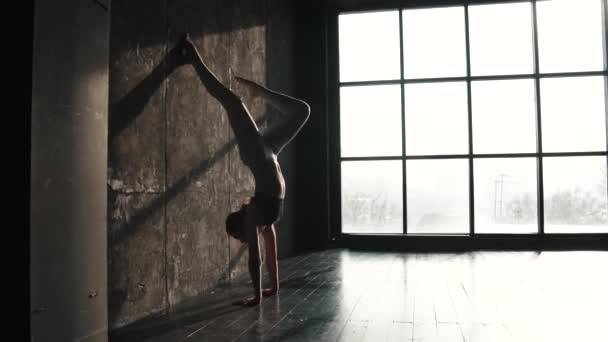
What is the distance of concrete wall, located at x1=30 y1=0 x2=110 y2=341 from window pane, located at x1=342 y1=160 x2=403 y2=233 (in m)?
5.14

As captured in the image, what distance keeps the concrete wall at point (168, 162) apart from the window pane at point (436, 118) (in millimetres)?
3189

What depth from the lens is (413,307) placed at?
10.3 ft

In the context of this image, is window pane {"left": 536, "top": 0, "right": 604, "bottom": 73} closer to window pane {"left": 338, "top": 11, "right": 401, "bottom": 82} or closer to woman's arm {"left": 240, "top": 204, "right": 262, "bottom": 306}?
window pane {"left": 338, "top": 11, "right": 401, "bottom": 82}

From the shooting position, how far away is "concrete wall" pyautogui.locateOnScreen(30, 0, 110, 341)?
191 cm

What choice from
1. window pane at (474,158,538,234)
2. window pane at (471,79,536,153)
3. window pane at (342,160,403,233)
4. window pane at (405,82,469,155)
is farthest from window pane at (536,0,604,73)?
window pane at (342,160,403,233)

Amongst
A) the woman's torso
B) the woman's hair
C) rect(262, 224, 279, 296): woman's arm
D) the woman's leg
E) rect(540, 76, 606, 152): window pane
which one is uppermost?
rect(540, 76, 606, 152): window pane

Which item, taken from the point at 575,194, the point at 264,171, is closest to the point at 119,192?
the point at 264,171

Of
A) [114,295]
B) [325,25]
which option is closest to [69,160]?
[114,295]

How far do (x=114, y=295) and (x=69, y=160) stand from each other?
0.93 m

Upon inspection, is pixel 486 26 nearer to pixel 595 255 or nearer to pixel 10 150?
pixel 595 255

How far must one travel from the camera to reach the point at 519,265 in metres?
5.06

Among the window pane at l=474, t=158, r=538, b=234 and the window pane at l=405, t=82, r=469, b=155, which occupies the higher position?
the window pane at l=405, t=82, r=469, b=155

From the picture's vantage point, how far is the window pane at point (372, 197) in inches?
281

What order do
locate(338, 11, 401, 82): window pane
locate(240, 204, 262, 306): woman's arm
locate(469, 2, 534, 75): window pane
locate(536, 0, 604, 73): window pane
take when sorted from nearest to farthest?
locate(240, 204, 262, 306): woman's arm
locate(536, 0, 604, 73): window pane
locate(469, 2, 534, 75): window pane
locate(338, 11, 401, 82): window pane
